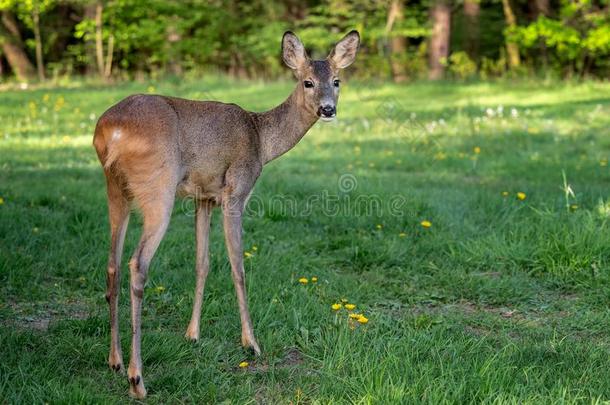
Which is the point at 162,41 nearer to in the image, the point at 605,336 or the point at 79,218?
the point at 79,218

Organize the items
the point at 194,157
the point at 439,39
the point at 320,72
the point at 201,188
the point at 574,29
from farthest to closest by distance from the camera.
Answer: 1. the point at 439,39
2. the point at 574,29
3. the point at 320,72
4. the point at 201,188
5. the point at 194,157

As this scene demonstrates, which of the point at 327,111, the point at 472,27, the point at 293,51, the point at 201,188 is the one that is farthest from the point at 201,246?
the point at 472,27

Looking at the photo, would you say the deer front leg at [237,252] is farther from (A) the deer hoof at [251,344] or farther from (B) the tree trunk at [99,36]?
(B) the tree trunk at [99,36]

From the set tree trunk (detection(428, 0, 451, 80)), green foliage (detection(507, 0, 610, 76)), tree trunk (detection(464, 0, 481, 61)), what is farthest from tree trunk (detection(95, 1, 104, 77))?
green foliage (detection(507, 0, 610, 76))

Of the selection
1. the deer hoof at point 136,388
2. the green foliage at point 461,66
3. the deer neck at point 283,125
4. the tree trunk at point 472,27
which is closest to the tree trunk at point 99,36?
the green foliage at point 461,66

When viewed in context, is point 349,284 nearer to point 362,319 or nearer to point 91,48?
point 362,319

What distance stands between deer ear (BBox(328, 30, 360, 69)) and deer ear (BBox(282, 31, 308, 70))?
0.18m

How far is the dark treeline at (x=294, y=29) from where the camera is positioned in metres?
19.5

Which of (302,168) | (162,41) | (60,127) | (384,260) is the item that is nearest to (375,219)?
(384,260)

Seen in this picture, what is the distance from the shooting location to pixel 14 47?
70.4 ft

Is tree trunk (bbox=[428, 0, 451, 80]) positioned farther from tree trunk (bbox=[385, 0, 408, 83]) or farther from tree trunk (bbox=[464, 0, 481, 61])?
tree trunk (bbox=[464, 0, 481, 61])

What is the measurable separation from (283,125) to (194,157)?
79 centimetres

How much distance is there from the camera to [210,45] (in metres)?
26.5

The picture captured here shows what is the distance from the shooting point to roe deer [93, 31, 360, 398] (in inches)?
146
